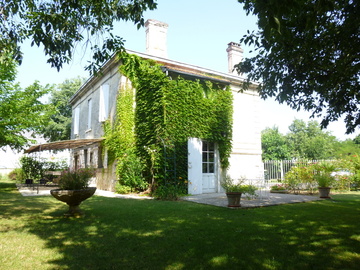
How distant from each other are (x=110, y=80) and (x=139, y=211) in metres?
8.65

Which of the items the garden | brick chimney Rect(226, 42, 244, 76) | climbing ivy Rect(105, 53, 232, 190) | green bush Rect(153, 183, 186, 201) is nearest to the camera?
green bush Rect(153, 183, 186, 201)

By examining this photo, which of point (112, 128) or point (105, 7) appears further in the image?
point (112, 128)

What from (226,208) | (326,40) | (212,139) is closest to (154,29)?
(212,139)

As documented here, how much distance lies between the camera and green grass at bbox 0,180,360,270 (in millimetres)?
3230

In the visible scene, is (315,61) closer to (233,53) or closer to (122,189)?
(122,189)

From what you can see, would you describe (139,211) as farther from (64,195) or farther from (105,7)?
(105,7)

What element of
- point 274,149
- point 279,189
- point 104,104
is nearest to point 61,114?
point 104,104

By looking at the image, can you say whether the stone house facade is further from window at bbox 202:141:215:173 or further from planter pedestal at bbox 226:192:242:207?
planter pedestal at bbox 226:192:242:207

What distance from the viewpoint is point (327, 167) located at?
37.8ft

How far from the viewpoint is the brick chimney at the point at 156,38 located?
13.0m

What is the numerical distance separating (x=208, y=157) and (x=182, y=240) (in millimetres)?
8302

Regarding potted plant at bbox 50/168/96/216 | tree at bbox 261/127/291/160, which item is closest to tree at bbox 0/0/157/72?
potted plant at bbox 50/168/96/216

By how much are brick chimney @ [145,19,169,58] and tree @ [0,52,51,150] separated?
21.6ft

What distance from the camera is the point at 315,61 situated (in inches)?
264
